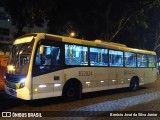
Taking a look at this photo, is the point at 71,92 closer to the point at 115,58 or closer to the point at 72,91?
the point at 72,91

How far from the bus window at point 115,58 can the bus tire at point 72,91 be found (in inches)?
123

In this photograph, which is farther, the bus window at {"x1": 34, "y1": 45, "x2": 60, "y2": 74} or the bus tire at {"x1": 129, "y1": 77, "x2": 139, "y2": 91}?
the bus tire at {"x1": 129, "y1": 77, "x2": 139, "y2": 91}

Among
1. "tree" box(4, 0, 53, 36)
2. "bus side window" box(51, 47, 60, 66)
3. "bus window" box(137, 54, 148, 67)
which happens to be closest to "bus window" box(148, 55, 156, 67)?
"bus window" box(137, 54, 148, 67)

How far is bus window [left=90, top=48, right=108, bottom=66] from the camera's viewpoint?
44.4ft

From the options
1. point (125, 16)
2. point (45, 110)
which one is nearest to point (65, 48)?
point (45, 110)

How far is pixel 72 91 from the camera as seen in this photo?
12.4m

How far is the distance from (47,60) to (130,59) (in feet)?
25.0

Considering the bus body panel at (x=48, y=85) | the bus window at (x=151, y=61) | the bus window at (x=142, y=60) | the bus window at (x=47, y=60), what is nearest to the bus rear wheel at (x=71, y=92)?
the bus body panel at (x=48, y=85)

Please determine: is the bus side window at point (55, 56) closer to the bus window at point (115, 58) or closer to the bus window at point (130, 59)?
the bus window at point (115, 58)

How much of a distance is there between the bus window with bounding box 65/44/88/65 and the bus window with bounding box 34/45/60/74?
2.05 ft

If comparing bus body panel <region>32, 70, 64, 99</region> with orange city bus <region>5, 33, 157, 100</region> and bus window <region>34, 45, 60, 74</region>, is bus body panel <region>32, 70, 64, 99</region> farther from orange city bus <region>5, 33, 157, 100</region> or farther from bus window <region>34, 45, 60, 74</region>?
bus window <region>34, 45, 60, 74</region>

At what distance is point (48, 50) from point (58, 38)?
88 cm

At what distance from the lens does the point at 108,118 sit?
8789 mm

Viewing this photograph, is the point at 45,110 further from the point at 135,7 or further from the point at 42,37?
the point at 135,7
